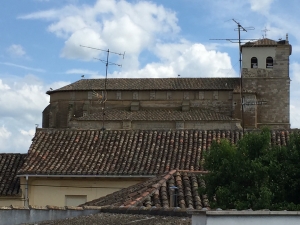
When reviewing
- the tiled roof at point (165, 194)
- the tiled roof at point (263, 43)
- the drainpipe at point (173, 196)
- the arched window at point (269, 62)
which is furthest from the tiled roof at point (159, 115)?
the drainpipe at point (173, 196)

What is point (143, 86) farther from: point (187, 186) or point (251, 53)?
point (187, 186)

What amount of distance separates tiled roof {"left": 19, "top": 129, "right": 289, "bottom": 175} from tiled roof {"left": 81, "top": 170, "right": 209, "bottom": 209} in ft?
12.0

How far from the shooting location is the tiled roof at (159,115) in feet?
202

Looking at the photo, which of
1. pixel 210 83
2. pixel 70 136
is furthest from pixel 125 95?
pixel 70 136

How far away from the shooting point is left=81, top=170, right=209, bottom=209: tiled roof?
16109mm

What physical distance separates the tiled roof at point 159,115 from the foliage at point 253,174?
4526cm

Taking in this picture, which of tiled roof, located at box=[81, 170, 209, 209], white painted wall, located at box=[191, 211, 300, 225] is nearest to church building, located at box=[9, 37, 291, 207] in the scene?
tiled roof, located at box=[81, 170, 209, 209]

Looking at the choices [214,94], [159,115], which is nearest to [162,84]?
[214,94]

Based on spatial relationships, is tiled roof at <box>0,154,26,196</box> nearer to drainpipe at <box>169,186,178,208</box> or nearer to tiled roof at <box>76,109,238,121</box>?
drainpipe at <box>169,186,178,208</box>

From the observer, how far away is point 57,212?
1383 centimetres

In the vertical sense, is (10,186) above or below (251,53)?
below

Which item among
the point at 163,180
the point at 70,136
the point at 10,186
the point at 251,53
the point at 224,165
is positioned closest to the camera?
the point at 224,165

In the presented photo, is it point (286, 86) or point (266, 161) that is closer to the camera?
point (266, 161)

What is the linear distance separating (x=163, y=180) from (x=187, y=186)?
2.20 ft
